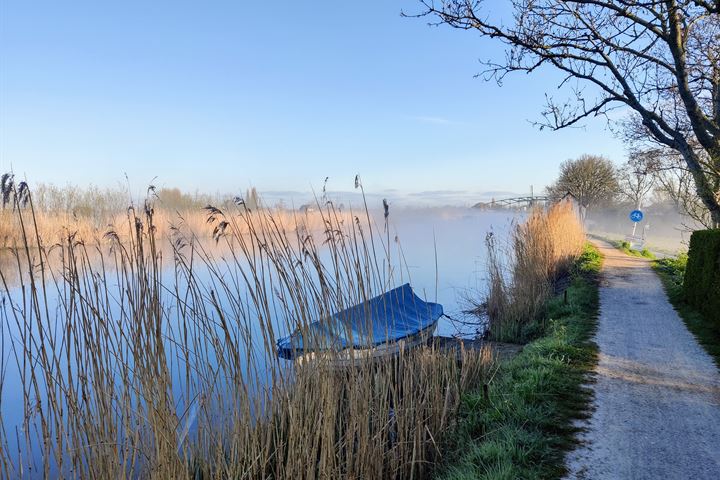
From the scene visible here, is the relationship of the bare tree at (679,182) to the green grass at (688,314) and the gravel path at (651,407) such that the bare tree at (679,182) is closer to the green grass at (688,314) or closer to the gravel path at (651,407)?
the green grass at (688,314)

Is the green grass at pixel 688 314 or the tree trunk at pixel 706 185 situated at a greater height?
the tree trunk at pixel 706 185

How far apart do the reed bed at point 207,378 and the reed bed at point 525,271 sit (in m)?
4.63

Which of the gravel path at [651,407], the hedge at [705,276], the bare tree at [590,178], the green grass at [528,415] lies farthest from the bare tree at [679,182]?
the bare tree at [590,178]

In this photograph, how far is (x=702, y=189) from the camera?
9430 mm

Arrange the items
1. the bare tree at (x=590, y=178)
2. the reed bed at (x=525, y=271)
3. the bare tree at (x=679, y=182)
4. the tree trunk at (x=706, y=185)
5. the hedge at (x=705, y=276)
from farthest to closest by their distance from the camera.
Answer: the bare tree at (x=590, y=178) < the bare tree at (x=679, y=182) < the tree trunk at (x=706, y=185) < the reed bed at (x=525, y=271) < the hedge at (x=705, y=276)

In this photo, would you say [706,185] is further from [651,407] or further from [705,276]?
[651,407]

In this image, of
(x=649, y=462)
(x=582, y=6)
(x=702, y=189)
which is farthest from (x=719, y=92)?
(x=649, y=462)

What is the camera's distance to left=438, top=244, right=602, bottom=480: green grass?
3053 millimetres

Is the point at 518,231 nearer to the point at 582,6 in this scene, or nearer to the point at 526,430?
the point at 582,6

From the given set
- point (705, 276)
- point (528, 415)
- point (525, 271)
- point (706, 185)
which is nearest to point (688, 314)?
point (705, 276)

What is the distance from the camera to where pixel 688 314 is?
7.31 m

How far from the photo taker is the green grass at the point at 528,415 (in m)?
3.05

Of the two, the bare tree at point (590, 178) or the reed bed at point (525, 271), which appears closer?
the reed bed at point (525, 271)

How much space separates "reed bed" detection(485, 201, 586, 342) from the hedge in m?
2.40
